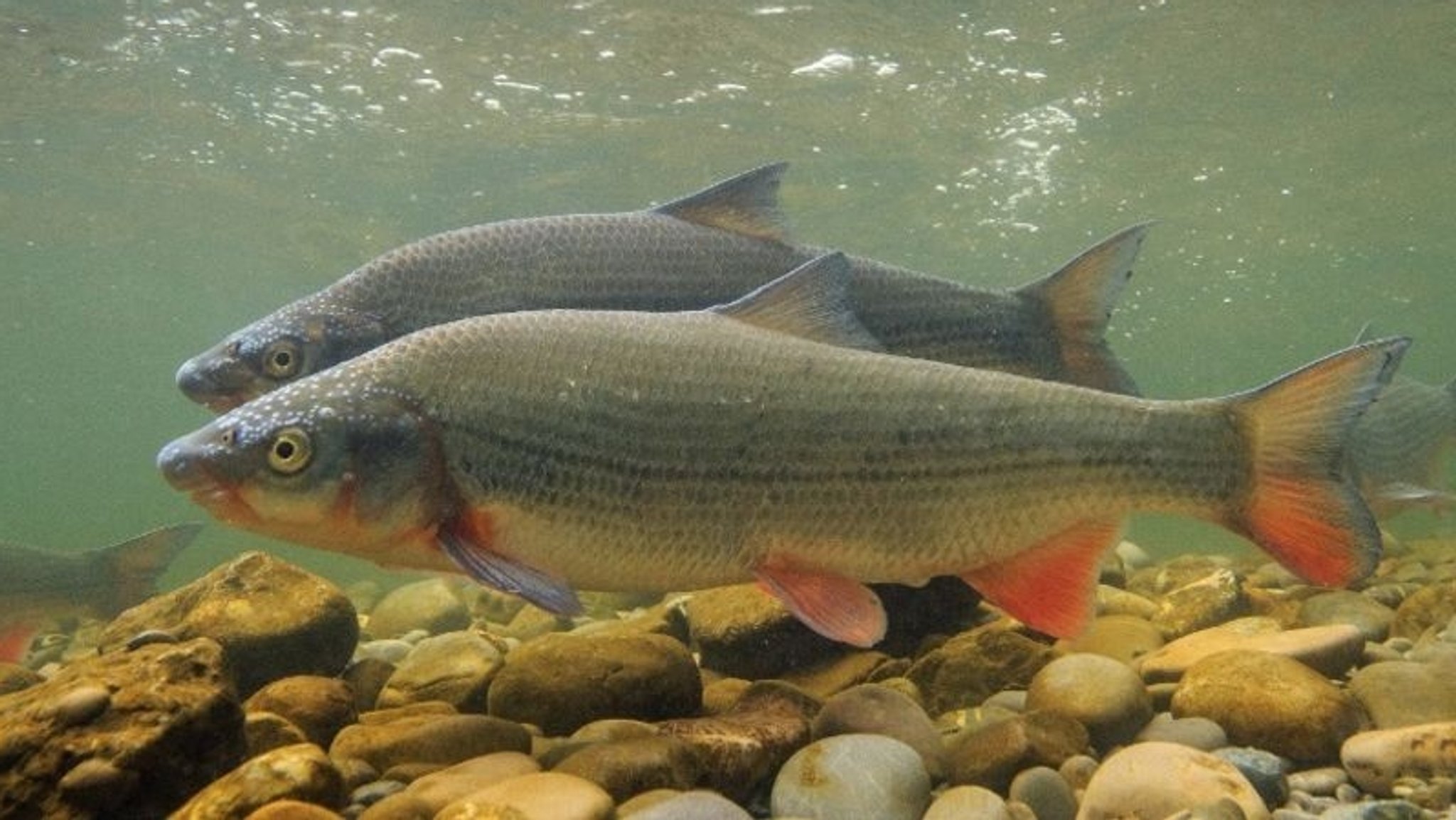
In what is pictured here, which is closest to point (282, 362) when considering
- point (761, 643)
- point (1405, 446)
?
point (761, 643)

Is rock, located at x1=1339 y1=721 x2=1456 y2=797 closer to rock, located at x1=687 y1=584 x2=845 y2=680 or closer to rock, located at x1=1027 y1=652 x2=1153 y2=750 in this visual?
rock, located at x1=1027 y1=652 x2=1153 y2=750

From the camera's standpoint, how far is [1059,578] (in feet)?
11.1

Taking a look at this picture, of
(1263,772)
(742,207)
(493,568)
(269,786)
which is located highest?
(742,207)

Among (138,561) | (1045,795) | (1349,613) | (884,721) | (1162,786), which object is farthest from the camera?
(138,561)

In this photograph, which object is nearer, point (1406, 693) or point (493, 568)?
point (493, 568)

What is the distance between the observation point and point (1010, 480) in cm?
332

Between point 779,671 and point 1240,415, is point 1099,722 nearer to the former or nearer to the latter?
point 1240,415

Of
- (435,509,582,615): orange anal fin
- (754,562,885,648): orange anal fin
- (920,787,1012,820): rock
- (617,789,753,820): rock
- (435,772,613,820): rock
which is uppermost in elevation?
(435,509,582,615): orange anal fin

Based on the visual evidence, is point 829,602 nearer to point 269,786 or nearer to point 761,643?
point 761,643

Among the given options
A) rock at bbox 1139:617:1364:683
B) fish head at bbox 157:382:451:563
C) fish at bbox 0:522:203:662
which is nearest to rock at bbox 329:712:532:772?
fish head at bbox 157:382:451:563

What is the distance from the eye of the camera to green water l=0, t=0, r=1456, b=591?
55.0 ft

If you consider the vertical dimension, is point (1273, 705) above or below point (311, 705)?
above

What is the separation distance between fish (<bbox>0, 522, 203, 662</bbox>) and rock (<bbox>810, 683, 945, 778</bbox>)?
6.46 m

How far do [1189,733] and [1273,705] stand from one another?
273 millimetres
